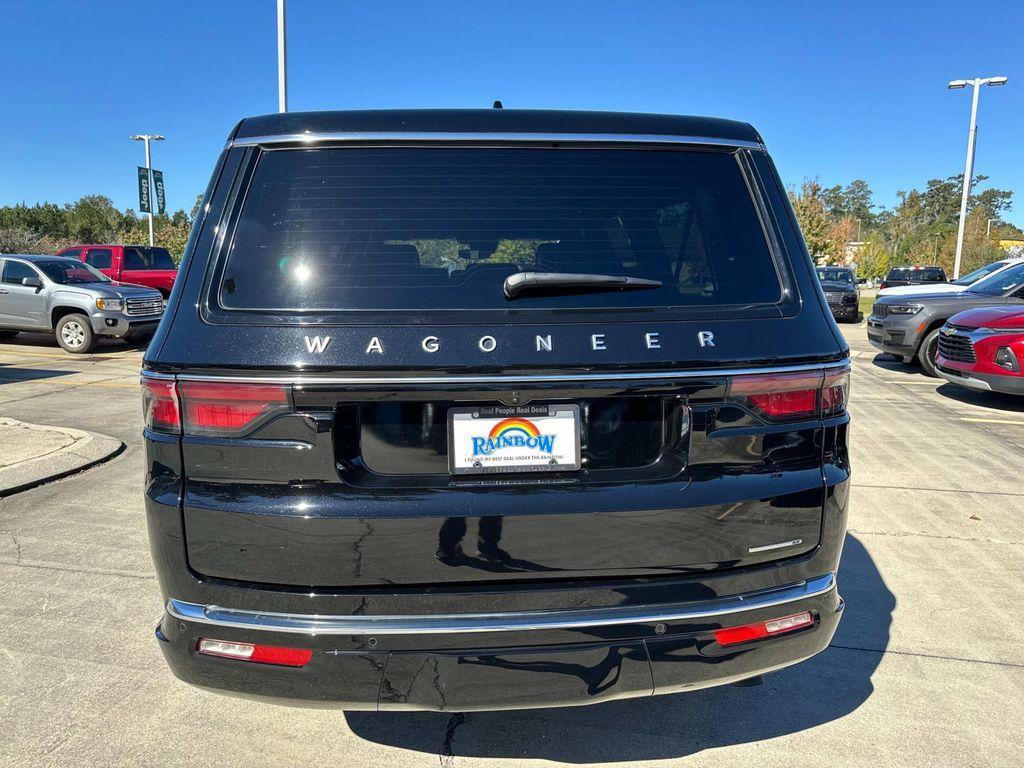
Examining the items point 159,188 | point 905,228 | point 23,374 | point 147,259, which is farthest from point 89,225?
point 905,228

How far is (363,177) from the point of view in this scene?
7.22 feet

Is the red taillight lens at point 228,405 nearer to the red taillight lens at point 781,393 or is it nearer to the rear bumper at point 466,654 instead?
the rear bumper at point 466,654

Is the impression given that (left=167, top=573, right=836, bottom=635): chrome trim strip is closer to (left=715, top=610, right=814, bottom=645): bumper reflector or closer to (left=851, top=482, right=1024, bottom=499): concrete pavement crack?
(left=715, top=610, right=814, bottom=645): bumper reflector

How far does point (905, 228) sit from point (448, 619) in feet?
321

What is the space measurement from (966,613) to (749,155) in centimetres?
257

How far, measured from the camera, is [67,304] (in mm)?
13516

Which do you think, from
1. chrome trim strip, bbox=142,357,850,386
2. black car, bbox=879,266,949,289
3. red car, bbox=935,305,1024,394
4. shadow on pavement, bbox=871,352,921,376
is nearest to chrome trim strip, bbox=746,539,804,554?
chrome trim strip, bbox=142,357,850,386

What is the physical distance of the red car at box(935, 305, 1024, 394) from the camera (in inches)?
325

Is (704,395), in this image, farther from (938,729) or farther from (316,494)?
(938,729)

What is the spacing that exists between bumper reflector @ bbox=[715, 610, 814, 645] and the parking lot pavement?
619mm

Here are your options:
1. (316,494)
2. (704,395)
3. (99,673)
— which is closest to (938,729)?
(704,395)

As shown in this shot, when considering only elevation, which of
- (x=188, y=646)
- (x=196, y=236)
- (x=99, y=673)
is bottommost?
(x=99, y=673)

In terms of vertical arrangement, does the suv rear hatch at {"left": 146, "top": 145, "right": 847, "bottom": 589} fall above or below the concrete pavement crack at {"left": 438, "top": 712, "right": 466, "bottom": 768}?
above

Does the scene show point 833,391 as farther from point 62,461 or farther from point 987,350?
point 987,350
